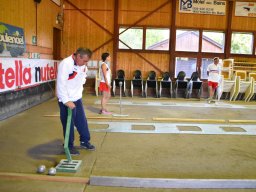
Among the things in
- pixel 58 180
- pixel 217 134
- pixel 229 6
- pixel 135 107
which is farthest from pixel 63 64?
pixel 229 6

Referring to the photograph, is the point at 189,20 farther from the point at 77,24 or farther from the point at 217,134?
the point at 217,134

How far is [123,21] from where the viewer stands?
11938 mm

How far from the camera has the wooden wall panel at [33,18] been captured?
6.86m

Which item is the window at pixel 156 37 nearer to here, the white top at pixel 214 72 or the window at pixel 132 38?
the window at pixel 132 38

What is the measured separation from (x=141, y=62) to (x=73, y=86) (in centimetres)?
837

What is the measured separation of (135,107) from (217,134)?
11.2 ft

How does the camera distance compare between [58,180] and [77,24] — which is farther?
[77,24]

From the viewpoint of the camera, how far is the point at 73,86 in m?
4.00

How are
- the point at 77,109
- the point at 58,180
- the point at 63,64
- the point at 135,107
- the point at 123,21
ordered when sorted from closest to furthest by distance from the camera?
the point at 58,180, the point at 63,64, the point at 77,109, the point at 135,107, the point at 123,21

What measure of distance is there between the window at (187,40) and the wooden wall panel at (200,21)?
0.29 m

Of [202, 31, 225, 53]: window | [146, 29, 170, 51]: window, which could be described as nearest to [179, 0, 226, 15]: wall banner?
[202, 31, 225, 53]: window

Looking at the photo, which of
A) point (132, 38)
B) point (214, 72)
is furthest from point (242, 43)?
point (132, 38)

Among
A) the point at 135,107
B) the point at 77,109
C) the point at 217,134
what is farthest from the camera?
the point at 135,107

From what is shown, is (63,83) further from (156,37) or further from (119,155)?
(156,37)
